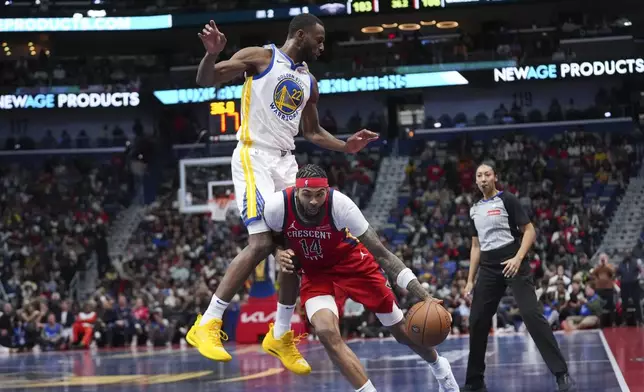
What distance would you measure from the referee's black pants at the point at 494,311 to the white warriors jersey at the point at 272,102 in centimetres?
290

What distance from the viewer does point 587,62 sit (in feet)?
98.3

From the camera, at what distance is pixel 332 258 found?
315 inches

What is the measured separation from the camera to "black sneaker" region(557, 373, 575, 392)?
9117 mm

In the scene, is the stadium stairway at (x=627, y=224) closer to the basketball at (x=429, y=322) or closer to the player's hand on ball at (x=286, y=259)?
the basketball at (x=429, y=322)

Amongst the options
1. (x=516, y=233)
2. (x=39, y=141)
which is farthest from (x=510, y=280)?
(x=39, y=141)

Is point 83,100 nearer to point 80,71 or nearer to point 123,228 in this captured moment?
point 80,71

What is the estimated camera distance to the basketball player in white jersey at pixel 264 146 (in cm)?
776

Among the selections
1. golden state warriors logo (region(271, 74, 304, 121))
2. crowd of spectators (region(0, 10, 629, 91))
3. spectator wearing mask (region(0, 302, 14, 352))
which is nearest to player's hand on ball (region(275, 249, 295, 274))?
golden state warriors logo (region(271, 74, 304, 121))

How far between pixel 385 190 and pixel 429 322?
22704mm

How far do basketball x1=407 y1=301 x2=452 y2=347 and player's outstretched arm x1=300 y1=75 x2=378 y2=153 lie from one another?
1588 millimetres

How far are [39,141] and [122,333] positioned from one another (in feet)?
45.7

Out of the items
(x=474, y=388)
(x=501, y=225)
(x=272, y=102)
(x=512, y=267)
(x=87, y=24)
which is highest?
(x=87, y=24)

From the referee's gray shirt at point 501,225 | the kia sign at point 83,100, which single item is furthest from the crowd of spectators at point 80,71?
the referee's gray shirt at point 501,225

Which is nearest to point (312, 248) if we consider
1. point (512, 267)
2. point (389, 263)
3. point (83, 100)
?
point (389, 263)
